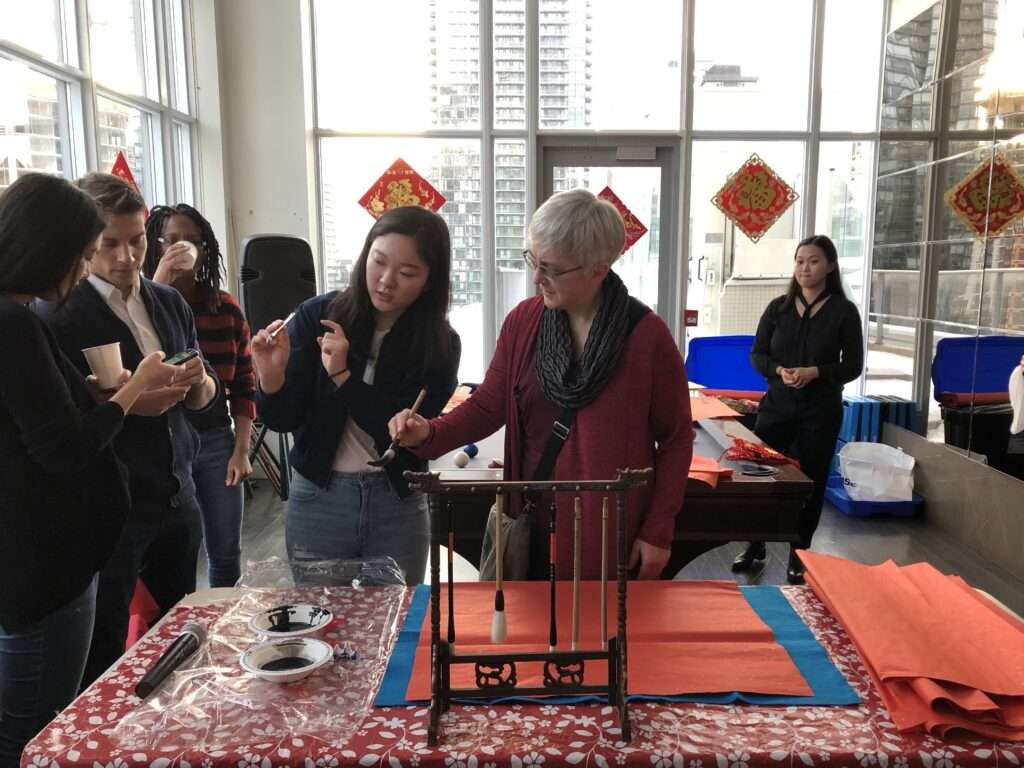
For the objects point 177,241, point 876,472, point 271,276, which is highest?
point 177,241

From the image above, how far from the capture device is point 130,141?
14.3 ft

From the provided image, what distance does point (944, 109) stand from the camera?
4.39 metres

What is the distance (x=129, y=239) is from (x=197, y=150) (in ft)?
11.9

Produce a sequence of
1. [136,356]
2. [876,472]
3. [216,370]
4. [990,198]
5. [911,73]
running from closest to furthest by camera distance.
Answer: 1. [136,356]
2. [216,370]
3. [990,198]
4. [876,472]
5. [911,73]

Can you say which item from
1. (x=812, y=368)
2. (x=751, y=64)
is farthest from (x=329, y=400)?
(x=751, y=64)

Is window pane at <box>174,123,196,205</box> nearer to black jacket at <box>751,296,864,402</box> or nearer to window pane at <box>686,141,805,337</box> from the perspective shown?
window pane at <box>686,141,805,337</box>

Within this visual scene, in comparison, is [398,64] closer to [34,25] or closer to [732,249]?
[34,25]

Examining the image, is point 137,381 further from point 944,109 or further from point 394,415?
point 944,109

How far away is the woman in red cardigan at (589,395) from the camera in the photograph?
155 centimetres

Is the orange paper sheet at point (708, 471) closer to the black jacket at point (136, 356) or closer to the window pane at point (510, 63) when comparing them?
the black jacket at point (136, 356)

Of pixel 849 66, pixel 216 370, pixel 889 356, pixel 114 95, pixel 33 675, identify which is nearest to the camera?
pixel 33 675

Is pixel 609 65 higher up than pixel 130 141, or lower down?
higher up

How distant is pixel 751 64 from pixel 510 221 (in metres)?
1.98

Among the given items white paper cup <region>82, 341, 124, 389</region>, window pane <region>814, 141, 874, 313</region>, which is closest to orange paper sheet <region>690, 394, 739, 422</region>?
white paper cup <region>82, 341, 124, 389</region>
